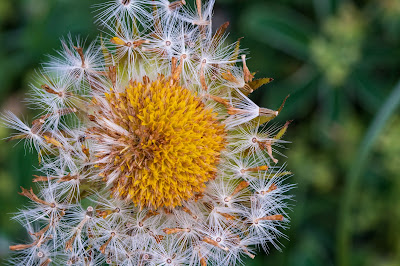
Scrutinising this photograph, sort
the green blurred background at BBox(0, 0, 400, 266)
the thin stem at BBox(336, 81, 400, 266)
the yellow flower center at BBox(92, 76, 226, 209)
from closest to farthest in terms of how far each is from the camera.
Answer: the yellow flower center at BBox(92, 76, 226, 209) < the thin stem at BBox(336, 81, 400, 266) < the green blurred background at BBox(0, 0, 400, 266)

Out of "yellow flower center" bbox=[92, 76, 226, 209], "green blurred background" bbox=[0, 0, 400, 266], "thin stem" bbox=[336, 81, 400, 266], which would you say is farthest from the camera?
"green blurred background" bbox=[0, 0, 400, 266]

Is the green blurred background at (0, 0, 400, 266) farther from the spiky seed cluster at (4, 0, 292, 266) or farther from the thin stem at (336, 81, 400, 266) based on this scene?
the spiky seed cluster at (4, 0, 292, 266)

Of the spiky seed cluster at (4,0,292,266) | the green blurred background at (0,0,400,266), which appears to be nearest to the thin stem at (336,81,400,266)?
Result: the green blurred background at (0,0,400,266)

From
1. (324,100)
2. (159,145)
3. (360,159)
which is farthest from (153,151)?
(324,100)

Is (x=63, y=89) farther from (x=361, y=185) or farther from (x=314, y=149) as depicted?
(x=361, y=185)

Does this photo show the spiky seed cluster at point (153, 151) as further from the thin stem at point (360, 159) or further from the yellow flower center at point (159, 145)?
the thin stem at point (360, 159)

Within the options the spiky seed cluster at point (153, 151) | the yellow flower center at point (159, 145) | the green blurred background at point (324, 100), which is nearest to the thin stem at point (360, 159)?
the green blurred background at point (324, 100)
